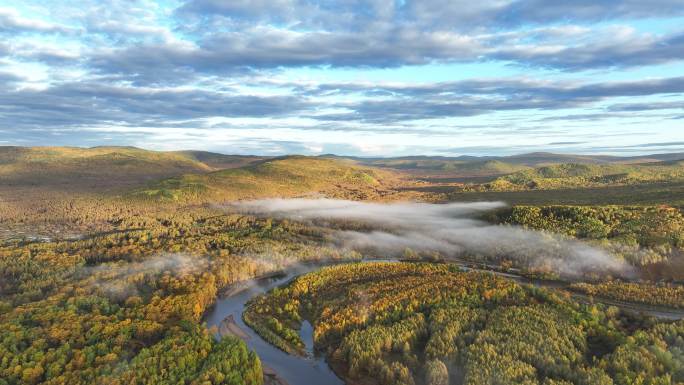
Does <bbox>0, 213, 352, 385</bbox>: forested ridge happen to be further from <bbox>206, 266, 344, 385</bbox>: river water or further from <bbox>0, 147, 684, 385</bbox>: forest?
<bbox>206, 266, 344, 385</bbox>: river water

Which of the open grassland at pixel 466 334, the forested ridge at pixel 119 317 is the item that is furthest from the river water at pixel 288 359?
the forested ridge at pixel 119 317

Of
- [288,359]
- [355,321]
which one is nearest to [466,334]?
[355,321]

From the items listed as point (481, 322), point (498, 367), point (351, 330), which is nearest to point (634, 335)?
point (481, 322)

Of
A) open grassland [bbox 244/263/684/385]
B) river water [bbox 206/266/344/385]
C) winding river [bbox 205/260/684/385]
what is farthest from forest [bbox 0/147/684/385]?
winding river [bbox 205/260/684/385]

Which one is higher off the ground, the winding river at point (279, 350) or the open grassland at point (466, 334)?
the open grassland at point (466, 334)

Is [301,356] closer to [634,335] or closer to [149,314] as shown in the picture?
[149,314]

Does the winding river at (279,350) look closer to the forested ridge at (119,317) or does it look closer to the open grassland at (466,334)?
the open grassland at (466,334)
